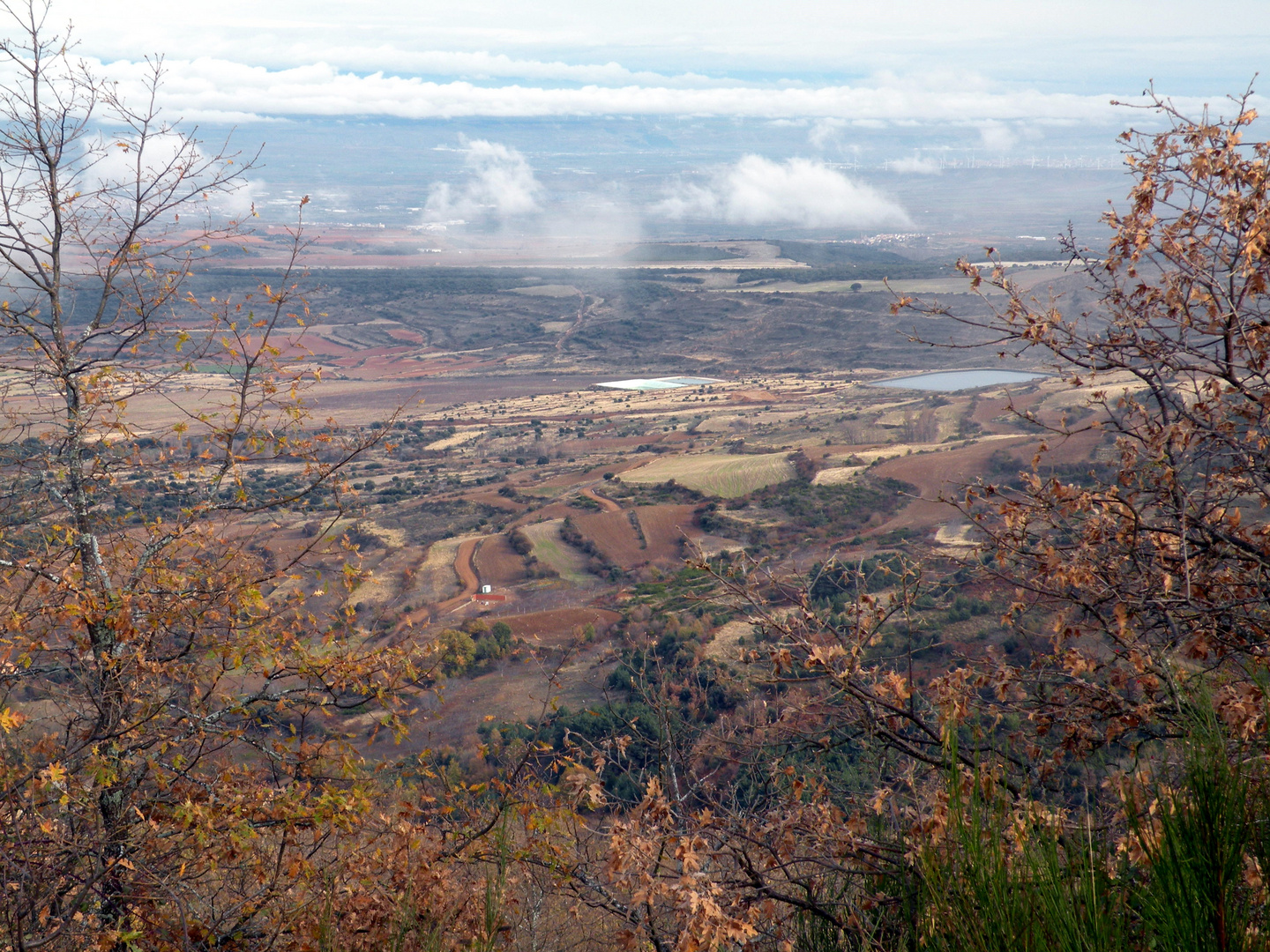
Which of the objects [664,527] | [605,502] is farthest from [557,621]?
[605,502]

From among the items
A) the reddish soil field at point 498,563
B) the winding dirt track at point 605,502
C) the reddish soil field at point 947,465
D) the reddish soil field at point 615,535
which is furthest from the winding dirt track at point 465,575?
the reddish soil field at point 947,465

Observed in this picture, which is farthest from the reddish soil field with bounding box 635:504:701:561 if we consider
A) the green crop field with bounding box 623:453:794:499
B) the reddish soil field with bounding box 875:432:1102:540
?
the reddish soil field with bounding box 875:432:1102:540

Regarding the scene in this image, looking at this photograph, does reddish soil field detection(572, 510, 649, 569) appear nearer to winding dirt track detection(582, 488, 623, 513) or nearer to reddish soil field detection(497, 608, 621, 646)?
winding dirt track detection(582, 488, 623, 513)

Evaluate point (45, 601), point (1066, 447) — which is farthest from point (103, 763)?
point (1066, 447)

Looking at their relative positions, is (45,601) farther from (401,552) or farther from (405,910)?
(401,552)

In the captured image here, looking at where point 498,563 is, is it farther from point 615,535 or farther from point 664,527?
point 664,527

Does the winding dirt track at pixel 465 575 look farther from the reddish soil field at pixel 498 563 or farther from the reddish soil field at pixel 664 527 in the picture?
the reddish soil field at pixel 664 527

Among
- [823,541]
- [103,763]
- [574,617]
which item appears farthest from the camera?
[823,541]
